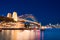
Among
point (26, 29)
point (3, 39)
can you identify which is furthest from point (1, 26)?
point (3, 39)

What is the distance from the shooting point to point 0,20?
956 centimetres

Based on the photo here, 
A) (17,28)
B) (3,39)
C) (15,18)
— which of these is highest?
(15,18)

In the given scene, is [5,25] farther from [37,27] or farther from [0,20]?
[37,27]

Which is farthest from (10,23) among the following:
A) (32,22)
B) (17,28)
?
(32,22)

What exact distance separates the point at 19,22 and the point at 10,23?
688mm

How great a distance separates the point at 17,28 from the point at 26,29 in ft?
3.61

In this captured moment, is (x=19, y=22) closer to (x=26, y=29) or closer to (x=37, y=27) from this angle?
(x=26, y=29)

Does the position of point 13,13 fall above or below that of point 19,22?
above

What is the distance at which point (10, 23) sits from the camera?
1037 cm

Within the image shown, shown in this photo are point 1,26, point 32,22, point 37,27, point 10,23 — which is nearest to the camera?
point 1,26

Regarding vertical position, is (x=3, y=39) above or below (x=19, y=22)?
below

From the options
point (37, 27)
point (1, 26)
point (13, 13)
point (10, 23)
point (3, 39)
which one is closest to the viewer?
point (3, 39)

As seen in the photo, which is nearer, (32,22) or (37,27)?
(32,22)

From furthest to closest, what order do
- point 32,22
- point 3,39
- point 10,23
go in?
point 32,22
point 10,23
point 3,39
